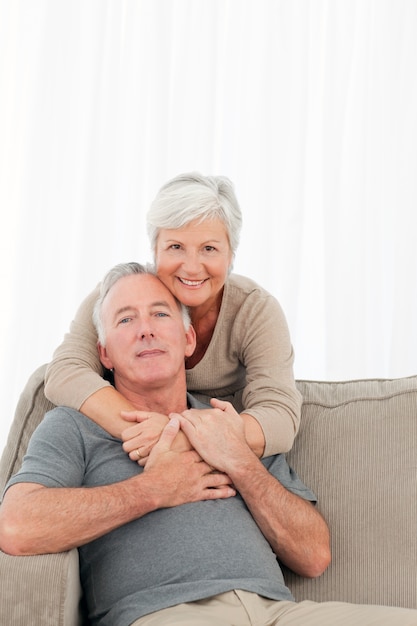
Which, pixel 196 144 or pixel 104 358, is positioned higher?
pixel 196 144

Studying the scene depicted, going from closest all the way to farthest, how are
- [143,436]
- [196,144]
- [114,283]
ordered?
[143,436], [114,283], [196,144]

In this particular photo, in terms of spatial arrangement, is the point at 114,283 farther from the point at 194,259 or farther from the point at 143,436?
the point at 143,436

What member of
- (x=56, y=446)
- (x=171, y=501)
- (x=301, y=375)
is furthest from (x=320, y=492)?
(x=301, y=375)

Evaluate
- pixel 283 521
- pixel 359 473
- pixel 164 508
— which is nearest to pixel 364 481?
pixel 359 473

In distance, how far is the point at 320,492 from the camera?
90.7 inches

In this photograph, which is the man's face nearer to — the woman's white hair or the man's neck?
the man's neck

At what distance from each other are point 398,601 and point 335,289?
1626 mm

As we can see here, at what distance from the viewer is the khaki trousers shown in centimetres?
181

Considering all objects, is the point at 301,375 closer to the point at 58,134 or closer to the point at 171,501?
the point at 58,134

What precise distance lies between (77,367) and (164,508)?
1.47ft

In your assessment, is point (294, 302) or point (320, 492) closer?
point (320, 492)

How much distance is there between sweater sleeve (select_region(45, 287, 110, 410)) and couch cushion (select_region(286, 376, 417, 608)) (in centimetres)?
57

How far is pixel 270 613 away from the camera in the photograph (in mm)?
1909

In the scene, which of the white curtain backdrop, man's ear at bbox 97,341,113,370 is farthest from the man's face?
the white curtain backdrop
